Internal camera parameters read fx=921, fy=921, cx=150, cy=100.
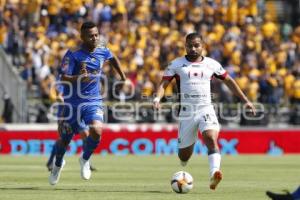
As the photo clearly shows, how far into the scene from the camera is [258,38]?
32625mm

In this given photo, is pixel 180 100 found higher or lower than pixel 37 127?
higher

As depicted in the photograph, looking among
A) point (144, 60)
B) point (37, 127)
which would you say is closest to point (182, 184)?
point (37, 127)

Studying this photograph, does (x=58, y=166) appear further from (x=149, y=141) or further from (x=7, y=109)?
(x=149, y=141)

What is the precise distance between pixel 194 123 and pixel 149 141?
1507cm

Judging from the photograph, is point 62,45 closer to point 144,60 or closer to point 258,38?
point 144,60

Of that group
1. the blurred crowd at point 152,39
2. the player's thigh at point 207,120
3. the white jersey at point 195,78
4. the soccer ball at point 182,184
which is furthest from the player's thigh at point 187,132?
the blurred crowd at point 152,39

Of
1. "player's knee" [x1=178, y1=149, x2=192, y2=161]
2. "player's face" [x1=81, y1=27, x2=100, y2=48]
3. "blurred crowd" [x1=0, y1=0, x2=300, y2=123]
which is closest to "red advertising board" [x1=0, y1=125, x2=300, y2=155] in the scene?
"blurred crowd" [x1=0, y1=0, x2=300, y2=123]

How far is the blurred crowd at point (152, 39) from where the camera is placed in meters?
29.1

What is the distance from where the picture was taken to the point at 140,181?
16016 mm

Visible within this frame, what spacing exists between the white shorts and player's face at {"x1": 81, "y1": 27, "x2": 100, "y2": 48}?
5.76ft

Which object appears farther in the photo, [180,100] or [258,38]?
[258,38]

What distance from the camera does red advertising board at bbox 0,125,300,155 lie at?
28.2m

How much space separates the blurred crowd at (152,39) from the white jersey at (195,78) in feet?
46.3

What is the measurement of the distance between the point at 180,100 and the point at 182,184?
1.55 metres
